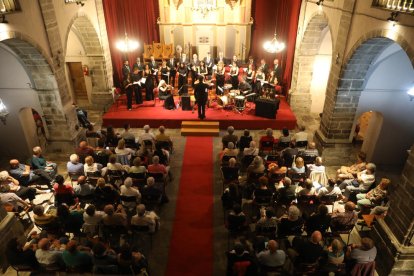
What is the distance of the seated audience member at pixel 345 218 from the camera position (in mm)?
6250

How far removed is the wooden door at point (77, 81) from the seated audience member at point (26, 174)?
6568 mm

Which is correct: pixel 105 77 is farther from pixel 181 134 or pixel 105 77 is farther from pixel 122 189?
pixel 122 189

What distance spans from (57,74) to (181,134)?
4247 mm

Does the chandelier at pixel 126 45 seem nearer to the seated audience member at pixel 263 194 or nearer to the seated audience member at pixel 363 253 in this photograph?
the seated audience member at pixel 263 194

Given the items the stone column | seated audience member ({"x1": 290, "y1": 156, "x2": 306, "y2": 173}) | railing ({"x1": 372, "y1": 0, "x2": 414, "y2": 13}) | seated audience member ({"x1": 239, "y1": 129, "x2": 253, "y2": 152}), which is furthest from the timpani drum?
the stone column

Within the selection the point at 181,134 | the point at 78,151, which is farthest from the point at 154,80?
the point at 78,151

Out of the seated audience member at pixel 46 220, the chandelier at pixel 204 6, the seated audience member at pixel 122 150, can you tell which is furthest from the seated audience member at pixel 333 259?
the chandelier at pixel 204 6

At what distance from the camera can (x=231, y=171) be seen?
7742 mm

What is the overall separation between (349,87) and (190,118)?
525 centimetres

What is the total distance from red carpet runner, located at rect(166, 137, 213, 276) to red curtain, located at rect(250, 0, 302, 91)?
5589 millimetres

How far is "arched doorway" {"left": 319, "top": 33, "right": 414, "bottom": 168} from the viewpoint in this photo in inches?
340

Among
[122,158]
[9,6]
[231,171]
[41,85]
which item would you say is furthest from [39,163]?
[231,171]

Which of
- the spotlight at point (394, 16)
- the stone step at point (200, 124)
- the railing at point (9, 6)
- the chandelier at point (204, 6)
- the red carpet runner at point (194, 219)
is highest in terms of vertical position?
the railing at point (9, 6)

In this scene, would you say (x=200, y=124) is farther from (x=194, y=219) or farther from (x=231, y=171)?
(x=194, y=219)
